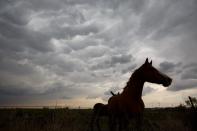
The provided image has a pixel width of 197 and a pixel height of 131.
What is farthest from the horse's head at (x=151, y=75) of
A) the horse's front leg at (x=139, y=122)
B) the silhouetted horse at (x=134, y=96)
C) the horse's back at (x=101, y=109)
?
the horse's back at (x=101, y=109)

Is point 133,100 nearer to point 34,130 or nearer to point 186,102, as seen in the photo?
point 34,130

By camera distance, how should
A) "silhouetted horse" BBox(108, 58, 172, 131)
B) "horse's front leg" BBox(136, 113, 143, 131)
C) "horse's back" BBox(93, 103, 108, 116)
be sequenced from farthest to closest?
"horse's back" BBox(93, 103, 108, 116)
"silhouetted horse" BBox(108, 58, 172, 131)
"horse's front leg" BBox(136, 113, 143, 131)

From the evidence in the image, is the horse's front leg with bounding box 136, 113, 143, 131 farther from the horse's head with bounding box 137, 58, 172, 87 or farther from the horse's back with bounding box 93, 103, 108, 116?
the horse's back with bounding box 93, 103, 108, 116

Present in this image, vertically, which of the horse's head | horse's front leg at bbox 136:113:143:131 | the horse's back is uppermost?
the horse's head

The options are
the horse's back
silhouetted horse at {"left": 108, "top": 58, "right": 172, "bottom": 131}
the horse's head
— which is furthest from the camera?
the horse's back

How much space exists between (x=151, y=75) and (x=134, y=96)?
3.17 feet

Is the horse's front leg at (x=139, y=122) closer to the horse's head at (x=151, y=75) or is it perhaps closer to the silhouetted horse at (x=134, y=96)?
the silhouetted horse at (x=134, y=96)

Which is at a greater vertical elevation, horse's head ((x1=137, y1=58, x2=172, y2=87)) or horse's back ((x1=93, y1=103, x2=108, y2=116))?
horse's head ((x1=137, y1=58, x2=172, y2=87))

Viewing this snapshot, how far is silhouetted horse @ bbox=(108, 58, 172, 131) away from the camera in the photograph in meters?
9.19

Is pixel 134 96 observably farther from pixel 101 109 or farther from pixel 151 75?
pixel 101 109

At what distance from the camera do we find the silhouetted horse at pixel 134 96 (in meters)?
9.19

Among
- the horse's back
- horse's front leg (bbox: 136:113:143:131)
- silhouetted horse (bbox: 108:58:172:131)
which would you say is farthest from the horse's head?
the horse's back

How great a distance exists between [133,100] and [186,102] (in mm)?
21382

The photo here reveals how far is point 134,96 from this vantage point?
31.0 feet
